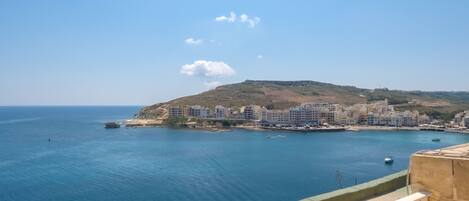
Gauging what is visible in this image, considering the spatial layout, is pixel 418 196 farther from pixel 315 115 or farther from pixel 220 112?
pixel 220 112

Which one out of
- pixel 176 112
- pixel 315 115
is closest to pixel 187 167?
pixel 315 115

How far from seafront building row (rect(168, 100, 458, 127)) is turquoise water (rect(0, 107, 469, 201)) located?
28.3m

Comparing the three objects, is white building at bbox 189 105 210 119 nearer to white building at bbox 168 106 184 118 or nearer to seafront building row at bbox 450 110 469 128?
white building at bbox 168 106 184 118

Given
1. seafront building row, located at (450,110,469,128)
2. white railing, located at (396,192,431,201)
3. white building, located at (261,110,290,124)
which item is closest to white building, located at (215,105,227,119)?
white building, located at (261,110,290,124)

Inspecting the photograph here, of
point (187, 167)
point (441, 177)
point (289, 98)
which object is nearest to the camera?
point (441, 177)

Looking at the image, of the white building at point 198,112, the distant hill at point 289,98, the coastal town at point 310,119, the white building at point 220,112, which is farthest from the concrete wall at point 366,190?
the distant hill at point 289,98

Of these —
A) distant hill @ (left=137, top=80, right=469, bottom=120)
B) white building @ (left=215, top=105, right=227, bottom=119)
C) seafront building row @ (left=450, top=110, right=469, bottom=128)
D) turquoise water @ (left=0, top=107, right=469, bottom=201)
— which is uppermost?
distant hill @ (left=137, top=80, right=469, bottom=120)

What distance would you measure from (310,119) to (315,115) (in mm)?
1582

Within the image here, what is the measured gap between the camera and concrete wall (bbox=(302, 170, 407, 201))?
5.60 m

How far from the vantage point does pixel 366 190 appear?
611 cm

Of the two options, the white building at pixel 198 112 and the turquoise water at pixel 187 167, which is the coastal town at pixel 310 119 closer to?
the white building at pixel 198 112

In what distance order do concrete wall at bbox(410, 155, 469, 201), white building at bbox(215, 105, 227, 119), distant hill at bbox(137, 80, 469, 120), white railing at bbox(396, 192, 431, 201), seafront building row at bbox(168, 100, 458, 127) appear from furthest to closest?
distant hill at bbox(137, 80, 469, 120) → white building at bbox(215, 105, 227, 119) → seafront building row at bbox(168, 100, 458, 127) → concrete wall at bbox(410, 155, 469, 201) → white railing at bbox(396, 192, 431, 201)

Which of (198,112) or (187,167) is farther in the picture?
(198,112)

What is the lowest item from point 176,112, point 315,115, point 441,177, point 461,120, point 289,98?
point 461,120
